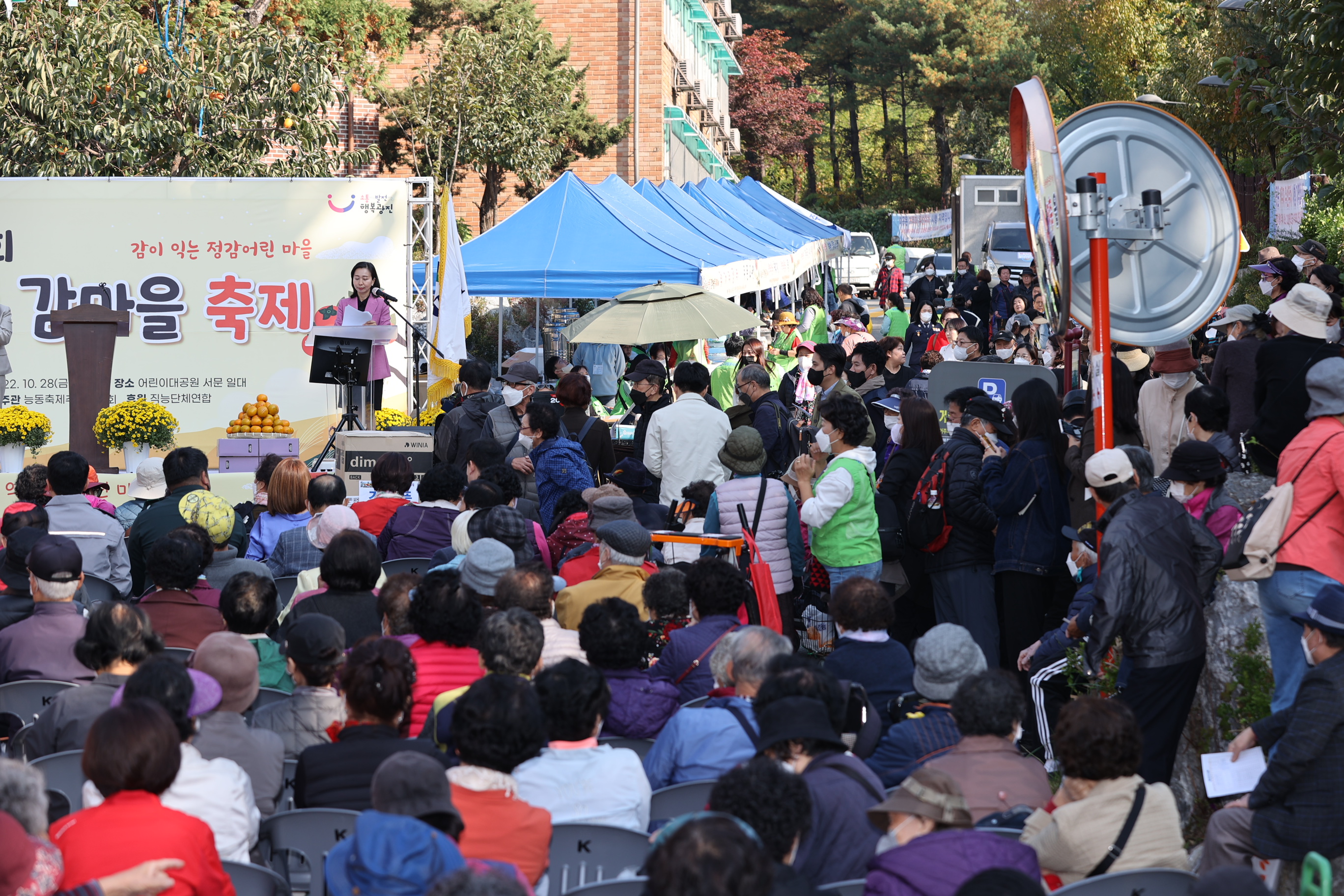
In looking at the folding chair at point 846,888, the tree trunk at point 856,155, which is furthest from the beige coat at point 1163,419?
the tree trunk at point 856,155

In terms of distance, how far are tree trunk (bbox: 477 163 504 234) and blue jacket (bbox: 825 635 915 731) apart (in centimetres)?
2133

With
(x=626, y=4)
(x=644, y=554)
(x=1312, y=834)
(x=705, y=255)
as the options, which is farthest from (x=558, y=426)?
(x=626, y=4)

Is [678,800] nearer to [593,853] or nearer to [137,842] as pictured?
[593,853]

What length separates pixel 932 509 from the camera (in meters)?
6.59

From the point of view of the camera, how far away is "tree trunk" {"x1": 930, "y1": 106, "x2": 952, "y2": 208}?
57.7m

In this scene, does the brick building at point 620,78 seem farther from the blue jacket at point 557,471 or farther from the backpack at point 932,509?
the backpack at point 932,509

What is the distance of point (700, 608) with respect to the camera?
202 inches

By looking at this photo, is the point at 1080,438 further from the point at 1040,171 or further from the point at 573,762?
the point at 573,762

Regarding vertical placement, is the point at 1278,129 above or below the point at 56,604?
above

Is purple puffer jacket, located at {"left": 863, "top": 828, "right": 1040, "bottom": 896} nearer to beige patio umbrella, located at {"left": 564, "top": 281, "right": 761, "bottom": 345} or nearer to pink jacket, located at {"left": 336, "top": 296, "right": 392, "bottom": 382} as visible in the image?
beige patio umbrella, located at {"left": 564, "top": 281, "right": 761, "bottom": 345}

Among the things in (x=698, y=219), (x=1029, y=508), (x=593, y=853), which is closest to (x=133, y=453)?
(x=1029, y=508)

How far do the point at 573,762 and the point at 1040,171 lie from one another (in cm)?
247

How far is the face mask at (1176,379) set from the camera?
723 centimetres

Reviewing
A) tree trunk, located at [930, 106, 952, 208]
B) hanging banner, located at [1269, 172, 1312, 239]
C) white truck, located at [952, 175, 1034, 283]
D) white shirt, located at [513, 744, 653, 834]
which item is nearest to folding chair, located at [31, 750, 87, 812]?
white shirt, located at [513, 744, 653, 834]
